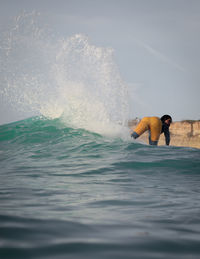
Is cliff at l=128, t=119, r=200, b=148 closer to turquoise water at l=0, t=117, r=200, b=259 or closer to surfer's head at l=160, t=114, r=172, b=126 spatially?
surfer's head at l=160, t=114, r=172, b=126

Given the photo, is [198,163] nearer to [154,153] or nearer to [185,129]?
[154,153]

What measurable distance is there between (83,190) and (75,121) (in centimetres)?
749

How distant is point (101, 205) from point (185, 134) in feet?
88.0

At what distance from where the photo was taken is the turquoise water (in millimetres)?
1580

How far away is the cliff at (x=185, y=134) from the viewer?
27.6 m

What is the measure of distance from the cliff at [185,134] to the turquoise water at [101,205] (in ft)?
67.8

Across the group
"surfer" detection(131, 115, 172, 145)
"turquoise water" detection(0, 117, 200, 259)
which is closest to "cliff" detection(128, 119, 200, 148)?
"surfer" detection(131, 115, 172, 145)

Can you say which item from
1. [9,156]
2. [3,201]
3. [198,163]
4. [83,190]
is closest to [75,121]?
[9,156]

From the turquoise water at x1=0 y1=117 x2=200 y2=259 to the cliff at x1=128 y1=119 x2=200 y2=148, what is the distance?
67.8ft

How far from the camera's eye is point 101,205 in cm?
284

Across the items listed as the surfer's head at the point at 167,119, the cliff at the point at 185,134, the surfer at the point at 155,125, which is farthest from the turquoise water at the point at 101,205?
the cliff at the point at 185,134

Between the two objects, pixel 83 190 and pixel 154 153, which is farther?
pixel 154 153

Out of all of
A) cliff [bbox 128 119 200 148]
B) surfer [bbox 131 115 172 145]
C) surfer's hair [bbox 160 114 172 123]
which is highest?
surfer's hair [bbox 160 114 172 123]

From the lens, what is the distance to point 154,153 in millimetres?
7625
